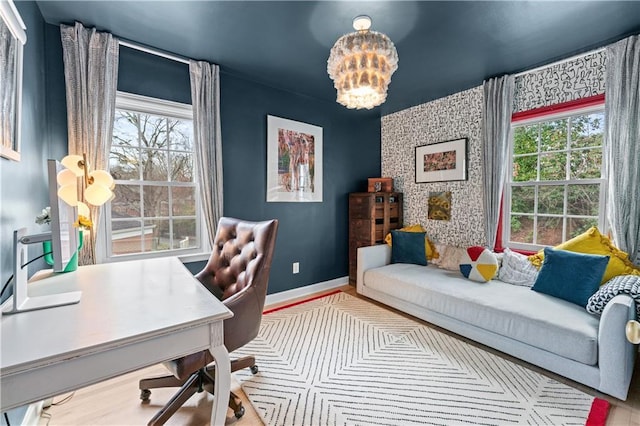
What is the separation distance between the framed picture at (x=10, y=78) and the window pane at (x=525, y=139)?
12.5ft

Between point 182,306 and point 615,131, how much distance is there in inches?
127

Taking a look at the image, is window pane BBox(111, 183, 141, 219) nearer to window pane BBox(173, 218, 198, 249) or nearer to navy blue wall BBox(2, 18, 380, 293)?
window pane BBox(173, 218, 198, 249)

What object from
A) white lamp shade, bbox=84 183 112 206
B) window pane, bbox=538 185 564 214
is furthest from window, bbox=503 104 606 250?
white lamp shade, bbox=84 183 112 206

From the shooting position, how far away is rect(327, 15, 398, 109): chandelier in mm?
1489

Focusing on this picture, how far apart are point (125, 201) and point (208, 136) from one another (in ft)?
2.96

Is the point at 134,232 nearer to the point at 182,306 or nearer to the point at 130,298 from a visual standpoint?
the point at 130,298

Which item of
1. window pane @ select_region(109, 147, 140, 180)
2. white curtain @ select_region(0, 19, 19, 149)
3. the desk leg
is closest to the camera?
the desk leg

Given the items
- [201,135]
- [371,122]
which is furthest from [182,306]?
[371,122]

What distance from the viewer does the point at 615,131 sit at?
220cm

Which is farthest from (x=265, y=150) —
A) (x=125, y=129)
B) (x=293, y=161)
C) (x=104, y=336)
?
(x=104, y=336)

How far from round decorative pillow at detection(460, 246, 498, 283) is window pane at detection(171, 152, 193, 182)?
281 centimetres

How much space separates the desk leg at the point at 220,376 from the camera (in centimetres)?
99

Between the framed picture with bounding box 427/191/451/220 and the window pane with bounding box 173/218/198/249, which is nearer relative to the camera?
the window pane with bounding box 173/218/198/249

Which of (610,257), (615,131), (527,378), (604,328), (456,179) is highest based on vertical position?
(615,131)
